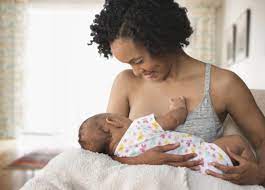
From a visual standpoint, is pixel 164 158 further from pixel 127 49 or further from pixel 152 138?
pixel 127 49

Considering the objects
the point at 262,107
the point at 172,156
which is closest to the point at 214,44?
the point at 262,107

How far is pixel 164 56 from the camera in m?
1.48

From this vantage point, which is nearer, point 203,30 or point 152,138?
point 152,138

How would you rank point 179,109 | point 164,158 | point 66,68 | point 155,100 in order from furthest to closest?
point 66,68, point 155,100, point 179,109, point 164,158

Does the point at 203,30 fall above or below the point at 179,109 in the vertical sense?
above

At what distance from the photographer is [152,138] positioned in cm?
133

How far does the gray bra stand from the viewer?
4.77 ft

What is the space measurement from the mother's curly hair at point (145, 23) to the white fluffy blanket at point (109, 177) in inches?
17.9

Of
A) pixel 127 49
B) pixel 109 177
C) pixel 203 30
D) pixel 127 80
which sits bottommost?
pixel 109 177

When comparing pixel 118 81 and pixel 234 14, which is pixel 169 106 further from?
pixel 234 14

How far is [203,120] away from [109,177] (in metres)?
0.50

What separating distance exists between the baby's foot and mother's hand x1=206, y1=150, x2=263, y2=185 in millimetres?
247

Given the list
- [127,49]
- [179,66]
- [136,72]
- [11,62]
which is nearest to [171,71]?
[179,66]

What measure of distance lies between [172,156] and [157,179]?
0.19 metres
